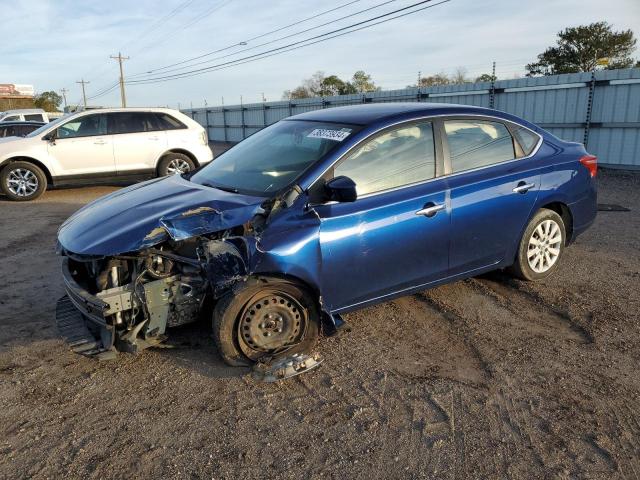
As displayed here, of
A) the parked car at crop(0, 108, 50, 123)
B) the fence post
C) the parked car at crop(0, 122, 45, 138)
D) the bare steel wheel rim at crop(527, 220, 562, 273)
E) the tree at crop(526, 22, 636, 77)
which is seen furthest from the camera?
the tree at crop(526, 22, 636, 77)

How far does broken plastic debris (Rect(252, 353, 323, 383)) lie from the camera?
3.32m

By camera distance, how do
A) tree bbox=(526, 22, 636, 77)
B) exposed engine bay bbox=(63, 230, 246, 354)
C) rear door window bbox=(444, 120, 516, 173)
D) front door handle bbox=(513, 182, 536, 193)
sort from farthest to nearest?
1. tree bbox=(526, 22, 636, 77)
2. front door handle bbox=(513, 182, 536, 193)
3. rear door window bbox=(444, 120, 516, 173)
4. exposed engine bay bbox=(63, 230, 246, 354)

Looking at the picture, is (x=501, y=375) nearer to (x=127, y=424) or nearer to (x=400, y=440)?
(x=400, y=440)

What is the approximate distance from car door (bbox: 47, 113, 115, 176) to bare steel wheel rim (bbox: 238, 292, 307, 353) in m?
8.22

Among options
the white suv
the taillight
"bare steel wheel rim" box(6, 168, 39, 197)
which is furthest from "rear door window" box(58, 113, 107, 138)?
the taillight

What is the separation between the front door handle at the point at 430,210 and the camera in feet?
12.5

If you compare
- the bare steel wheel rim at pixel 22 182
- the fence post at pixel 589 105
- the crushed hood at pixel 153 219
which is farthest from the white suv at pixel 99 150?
A: the fence post at pixel 589 105

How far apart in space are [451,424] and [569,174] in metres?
2.98

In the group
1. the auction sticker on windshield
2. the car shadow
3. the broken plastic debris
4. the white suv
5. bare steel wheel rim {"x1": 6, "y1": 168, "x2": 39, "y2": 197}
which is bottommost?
the car shadow

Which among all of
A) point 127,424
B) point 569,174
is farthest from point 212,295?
point 569,174

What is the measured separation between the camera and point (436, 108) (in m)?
4.27

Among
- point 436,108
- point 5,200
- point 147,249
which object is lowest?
point 5,200

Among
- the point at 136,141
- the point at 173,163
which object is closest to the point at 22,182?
the point at 136,141

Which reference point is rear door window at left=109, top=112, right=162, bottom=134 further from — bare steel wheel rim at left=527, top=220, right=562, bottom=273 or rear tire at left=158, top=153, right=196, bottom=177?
bare steel wheel rim at left=527, top=220, right=562, bottom=273
